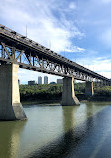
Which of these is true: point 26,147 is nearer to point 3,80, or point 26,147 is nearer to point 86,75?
point 3,80

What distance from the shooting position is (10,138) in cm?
2212

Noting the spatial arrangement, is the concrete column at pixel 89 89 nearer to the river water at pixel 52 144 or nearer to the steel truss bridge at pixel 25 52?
the steel truss bridge at pixel 25 52

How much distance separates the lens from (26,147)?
18438mm

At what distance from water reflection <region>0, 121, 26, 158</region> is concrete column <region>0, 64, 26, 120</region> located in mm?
2079

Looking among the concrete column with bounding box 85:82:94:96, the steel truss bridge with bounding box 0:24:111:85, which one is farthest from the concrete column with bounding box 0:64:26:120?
the concrete column with bounding box 85:82:94:96

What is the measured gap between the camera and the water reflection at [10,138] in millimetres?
16750

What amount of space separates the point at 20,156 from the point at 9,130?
36.3 feet

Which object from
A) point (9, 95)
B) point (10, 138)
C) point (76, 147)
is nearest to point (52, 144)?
point (76, 147)

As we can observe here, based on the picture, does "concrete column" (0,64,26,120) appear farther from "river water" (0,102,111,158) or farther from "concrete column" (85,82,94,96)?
"concrete column" (85,82,94,96)

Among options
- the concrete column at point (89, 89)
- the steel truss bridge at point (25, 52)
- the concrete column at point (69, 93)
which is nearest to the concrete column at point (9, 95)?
the steel truss bridge at point (25, 52)

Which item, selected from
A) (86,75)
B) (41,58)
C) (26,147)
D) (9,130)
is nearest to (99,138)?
(26,147)

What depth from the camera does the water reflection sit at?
16.8 metres

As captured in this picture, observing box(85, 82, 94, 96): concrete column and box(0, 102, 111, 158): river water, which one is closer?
box(0, 102, 111, 158): river water

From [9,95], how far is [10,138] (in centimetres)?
1196
